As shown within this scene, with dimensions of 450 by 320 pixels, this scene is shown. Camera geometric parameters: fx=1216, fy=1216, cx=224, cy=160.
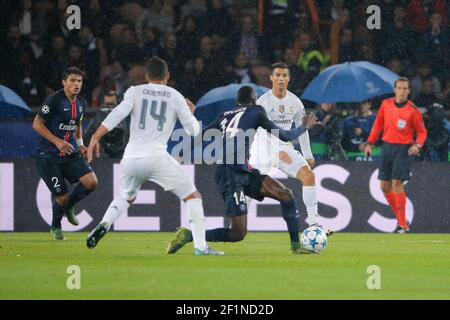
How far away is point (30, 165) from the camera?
55.3 ft

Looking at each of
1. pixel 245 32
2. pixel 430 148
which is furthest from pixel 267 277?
pixel 245 32

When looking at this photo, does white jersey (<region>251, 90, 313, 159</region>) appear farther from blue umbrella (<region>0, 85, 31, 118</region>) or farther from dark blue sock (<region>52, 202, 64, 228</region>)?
blue umbrella (<region>0, 85, 31, 118</region>)

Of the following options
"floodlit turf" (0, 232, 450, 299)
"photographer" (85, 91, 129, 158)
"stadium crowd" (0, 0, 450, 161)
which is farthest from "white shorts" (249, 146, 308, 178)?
"stadium crowd" (0, 0, 450, 161)

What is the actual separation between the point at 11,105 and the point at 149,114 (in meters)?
6.48

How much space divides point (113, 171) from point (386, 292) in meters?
8.14

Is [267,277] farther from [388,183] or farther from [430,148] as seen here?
[430,148]

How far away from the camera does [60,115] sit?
14617 millimetres

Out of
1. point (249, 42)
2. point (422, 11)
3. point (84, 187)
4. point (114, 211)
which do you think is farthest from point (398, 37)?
point (114, 211)

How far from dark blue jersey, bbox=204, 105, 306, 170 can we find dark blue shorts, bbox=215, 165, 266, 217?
3.3 inches

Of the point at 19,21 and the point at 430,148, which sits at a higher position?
the point at 19,21

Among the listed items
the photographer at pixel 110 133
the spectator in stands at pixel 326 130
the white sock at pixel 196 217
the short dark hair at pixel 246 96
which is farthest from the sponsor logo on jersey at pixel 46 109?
the spectator in stands at pixel 326 130

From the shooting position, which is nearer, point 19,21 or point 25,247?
point 25,247

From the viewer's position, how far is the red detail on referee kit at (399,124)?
16781 millimetres

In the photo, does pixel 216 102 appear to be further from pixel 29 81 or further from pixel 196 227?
pixel 196 227
